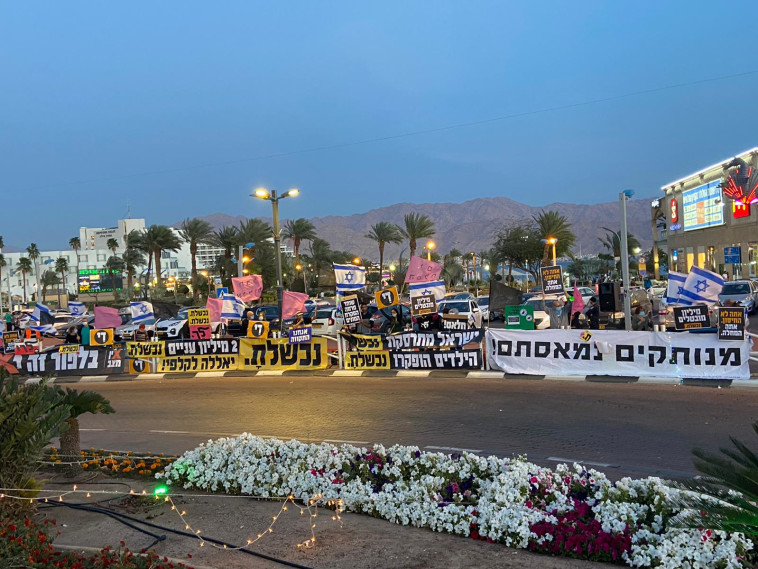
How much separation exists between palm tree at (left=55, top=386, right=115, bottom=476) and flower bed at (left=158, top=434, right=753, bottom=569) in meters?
1.37

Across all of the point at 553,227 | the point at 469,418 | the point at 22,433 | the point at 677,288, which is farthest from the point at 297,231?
the point at 22,433

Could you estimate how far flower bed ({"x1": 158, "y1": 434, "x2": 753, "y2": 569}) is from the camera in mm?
5082

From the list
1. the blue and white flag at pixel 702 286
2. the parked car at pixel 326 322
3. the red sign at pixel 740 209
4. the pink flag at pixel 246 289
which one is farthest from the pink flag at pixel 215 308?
the red sign at pixel 740 209

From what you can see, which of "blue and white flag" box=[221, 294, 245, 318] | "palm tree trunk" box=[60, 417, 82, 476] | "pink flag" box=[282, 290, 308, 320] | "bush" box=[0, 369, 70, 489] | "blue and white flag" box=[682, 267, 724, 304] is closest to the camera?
"bush" box=[0, 369, 70, 489]

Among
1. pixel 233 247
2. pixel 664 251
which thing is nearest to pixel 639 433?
pixel 233 247

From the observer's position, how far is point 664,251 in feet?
331

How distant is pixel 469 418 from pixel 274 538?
6438 mm

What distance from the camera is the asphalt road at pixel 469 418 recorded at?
9.37m

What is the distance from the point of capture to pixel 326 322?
1221 inches

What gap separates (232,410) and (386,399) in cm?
327

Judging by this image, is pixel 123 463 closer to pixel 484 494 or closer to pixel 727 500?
pixel 484 494

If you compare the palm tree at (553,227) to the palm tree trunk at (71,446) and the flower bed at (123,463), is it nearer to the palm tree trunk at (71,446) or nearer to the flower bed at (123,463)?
the flower bed at (123,463)

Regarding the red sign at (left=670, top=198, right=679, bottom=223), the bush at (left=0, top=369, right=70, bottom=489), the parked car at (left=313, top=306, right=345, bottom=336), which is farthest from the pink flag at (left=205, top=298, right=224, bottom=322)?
the red sign at (left=670, top=198, right=679, bottom=223)

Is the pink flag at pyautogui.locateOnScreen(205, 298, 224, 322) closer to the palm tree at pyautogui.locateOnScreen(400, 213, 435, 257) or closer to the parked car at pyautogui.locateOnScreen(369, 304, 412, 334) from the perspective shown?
the parked car at pyautogui.locateOnScreen(369, 304, 412, 334)
